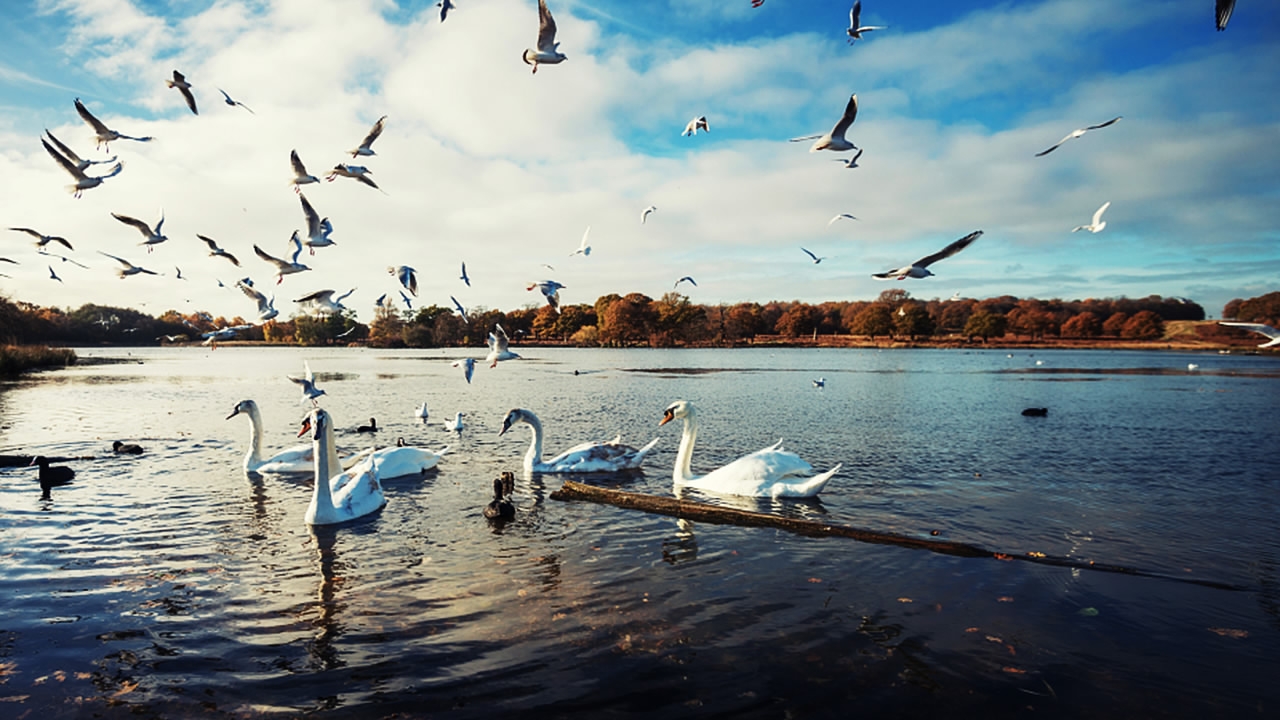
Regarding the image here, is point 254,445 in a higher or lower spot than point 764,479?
higher

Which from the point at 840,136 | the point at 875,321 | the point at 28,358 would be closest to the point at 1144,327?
the point at 875,321

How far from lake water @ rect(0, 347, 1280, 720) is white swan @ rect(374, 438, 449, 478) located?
0.31 m

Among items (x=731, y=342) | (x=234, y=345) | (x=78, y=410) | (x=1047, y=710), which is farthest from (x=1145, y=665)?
(x=234, y=345)

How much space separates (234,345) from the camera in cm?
15612

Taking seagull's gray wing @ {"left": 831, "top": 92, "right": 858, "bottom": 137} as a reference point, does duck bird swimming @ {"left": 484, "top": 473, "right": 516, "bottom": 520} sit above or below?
below

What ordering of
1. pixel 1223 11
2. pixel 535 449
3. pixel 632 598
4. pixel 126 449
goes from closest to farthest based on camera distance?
pixel 1223 11 → pixel 632 598 → pixel 535 449 → pixel 126 449

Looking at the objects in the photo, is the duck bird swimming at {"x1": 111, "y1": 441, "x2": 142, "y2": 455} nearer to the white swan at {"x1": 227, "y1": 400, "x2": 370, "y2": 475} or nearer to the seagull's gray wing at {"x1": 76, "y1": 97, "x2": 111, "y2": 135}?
the white swan at {"x1": 227, "y1": 400, "x2": 370, "y2": 475}

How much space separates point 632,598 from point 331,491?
6176 millimetres

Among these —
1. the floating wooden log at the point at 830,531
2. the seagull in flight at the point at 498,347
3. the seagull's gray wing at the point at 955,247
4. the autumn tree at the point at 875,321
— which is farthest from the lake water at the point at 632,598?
the autumn tree at the point at 875,321

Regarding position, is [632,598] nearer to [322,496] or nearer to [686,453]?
[322,496]

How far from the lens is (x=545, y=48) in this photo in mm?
10484

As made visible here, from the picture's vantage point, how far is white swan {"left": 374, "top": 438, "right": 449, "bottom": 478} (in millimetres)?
13531

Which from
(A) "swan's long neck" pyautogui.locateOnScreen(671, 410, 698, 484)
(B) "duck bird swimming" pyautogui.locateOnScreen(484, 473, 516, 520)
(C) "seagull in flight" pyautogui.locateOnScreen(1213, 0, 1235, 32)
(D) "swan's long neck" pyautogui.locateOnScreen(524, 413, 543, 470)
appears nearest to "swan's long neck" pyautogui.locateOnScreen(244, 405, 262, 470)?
(D) "swan's long neck" pyautogui.locateOnScreen(524, 413, 543, 470)

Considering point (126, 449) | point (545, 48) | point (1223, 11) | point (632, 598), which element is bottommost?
point (632, 598)
